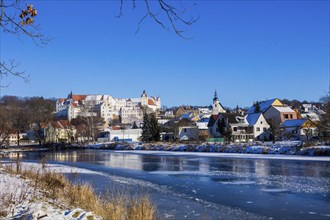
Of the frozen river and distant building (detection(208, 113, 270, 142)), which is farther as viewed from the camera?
distant building (detection(208, 113, 270, 142))

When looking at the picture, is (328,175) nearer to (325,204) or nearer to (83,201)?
(325,204)

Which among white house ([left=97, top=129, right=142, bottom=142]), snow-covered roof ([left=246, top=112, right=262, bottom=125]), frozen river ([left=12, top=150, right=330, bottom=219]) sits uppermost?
snow-covered roof ([left=246, top=112, right=262, bottom=125])

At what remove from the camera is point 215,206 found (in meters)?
11.3

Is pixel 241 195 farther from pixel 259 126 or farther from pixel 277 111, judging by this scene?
pixel 277 111

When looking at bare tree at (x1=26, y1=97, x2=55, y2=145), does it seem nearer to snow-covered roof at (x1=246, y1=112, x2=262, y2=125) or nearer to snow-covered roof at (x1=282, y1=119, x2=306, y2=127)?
snow-covered roof at (x1=246, y1=112, x2=262, y2=125)

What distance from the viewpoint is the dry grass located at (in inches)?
275

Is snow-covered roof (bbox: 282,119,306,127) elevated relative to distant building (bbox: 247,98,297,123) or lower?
lower

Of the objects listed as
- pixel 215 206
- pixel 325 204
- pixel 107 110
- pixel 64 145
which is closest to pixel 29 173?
pixel 215 206

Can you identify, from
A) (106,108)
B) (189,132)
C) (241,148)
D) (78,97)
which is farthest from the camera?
(78,97)

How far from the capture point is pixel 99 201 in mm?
9281

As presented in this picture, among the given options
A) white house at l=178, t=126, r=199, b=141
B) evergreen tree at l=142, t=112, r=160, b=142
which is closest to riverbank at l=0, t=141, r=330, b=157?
evergreen tree at l=142, t=112, r=160, b=142

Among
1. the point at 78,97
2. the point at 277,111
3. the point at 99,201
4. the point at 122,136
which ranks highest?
the point at 78,97

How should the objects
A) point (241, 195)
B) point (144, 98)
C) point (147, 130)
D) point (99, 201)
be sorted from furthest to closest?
point (144, 98), point (147, 130), point (241, 195), point (99, 201)

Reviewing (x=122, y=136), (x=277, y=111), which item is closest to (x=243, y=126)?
(x=277, y=111)
